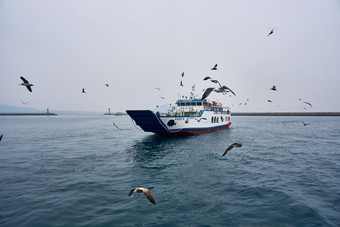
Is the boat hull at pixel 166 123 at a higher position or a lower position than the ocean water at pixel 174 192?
higher

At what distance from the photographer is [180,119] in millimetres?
28438

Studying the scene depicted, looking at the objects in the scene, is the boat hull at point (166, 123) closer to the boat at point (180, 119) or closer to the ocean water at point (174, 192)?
the boat at point (180, 119)

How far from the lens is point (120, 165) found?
1431 centimetres

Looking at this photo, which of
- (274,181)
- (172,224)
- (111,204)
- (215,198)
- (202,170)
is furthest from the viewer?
(202,170)

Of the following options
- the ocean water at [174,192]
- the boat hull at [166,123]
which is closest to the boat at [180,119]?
the boat hull at [166,123]

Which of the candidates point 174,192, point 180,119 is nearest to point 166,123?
point 180,119

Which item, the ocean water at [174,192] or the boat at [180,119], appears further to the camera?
the boat at [180,119]

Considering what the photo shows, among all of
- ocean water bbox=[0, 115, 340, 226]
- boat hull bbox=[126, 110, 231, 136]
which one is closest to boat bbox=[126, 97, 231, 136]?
boat hull bbox=[126, 110, 231, 136]

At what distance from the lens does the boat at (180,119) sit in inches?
1010

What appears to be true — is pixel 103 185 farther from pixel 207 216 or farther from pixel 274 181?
pixel 274 181

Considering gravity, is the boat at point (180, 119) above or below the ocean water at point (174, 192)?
above

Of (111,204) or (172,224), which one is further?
(111,204)

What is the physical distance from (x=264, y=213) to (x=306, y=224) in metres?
1.32

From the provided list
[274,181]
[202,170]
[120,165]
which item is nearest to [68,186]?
[120,165]
